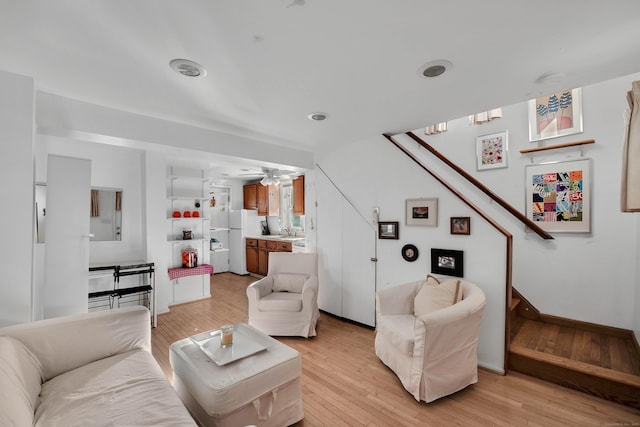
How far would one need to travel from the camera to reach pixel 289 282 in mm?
3607

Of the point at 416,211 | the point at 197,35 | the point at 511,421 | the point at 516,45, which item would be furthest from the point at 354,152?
the point at 511,421

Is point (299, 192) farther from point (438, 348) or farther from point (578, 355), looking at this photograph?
point (578, 355)

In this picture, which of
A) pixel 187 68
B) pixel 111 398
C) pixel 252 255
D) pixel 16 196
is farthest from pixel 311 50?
pixel 252 255

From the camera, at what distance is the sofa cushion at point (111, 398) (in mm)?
1335

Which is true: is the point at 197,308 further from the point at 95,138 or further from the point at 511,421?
the point at 511,421

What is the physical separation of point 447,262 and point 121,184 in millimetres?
4528

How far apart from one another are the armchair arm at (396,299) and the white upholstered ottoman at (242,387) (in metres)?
1.05

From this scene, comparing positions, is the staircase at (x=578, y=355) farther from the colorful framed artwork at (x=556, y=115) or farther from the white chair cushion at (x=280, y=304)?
the white chair cushion at (x=280, y=304)

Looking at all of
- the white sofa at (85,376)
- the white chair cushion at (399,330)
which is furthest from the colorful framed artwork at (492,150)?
the white sofa at (85,376)

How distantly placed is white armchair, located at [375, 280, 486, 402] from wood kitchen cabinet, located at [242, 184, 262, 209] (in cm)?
477

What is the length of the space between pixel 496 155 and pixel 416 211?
4.40 ft

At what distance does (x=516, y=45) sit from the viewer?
5.08 feet

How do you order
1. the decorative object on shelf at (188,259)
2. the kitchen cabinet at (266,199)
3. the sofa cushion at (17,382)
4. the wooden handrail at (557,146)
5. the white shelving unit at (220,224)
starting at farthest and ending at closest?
the white shelving unit at (220,224) < the kitchen cabinet at (266,199) < the decorative object on shelf at (188,259) < the wooden handrail at (557,146) < the sofa cushion at (17,382)

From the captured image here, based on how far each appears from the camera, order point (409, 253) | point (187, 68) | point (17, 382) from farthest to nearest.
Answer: point (409, 253), point (187, 68), point (17, 382)
